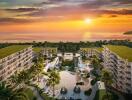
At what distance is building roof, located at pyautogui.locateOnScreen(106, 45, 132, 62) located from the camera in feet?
47.0

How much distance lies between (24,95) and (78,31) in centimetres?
287

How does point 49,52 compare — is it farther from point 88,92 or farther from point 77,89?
Answer: point 88,92

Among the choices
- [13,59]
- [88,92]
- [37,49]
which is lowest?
[88,92]

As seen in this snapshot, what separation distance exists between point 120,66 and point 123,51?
4.85ft

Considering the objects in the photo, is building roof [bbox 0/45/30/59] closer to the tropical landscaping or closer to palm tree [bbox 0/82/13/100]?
the tropical landscaping

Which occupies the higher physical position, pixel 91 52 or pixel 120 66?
pixel 91 52

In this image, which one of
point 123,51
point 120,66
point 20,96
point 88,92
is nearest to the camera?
point 20,96

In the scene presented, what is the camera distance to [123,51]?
52.1 feet

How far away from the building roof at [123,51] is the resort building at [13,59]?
3.58 meters

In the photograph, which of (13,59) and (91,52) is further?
(91,52)

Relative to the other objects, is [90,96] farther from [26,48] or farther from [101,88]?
[26,48]

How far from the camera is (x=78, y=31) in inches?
524

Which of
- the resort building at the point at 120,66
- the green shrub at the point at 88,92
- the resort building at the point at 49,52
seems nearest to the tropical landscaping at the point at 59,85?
the green shrub at the point at 88,92

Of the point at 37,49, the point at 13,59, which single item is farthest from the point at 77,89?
the point at 37,49
